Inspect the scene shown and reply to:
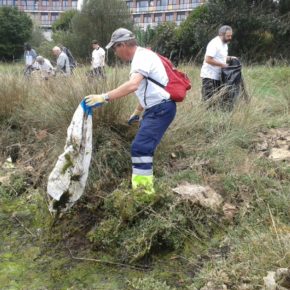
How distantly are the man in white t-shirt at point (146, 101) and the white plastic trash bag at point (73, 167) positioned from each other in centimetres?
35

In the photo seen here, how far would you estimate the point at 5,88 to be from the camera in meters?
6.40

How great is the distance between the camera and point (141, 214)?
11.4ft

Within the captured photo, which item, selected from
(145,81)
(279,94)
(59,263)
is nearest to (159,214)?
(59,263)

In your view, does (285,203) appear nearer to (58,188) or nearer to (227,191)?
(227,191)

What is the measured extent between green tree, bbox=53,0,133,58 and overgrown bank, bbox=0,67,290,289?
2482cm

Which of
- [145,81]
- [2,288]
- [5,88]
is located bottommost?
[2,288]

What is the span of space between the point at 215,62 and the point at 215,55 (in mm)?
117

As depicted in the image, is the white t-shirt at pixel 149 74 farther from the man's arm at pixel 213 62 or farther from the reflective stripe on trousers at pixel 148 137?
the man's arm at pixel 213 62

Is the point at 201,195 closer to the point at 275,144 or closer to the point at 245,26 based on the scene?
the point at 275,144

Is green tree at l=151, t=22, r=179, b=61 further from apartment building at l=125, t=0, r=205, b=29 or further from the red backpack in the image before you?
apartment building at l=125, t=0, r=205, b=29

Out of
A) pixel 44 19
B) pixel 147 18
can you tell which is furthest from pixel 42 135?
pixel 44 19

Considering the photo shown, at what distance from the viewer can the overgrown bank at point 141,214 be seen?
9.96ft

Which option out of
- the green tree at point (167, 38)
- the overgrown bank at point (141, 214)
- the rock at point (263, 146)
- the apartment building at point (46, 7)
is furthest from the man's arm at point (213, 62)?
the apartment building at point (46, 7)

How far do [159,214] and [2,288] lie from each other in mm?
1267
